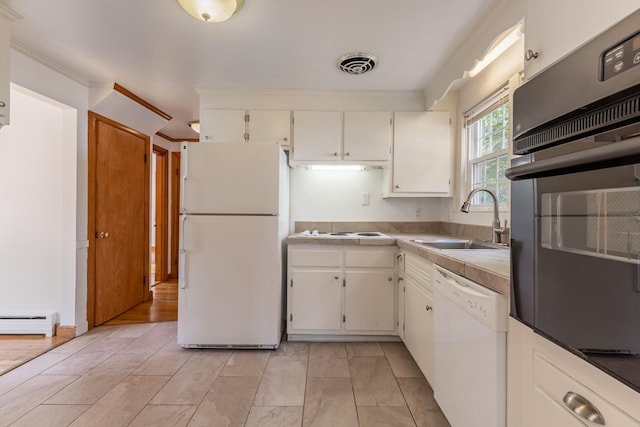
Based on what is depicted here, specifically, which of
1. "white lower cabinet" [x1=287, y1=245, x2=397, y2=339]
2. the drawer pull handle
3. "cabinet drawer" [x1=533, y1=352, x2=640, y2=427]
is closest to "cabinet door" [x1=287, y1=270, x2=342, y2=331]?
"white lower cabinet" [x1=287, y1=245, x2=397, y2=339]

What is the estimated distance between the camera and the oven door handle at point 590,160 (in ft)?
1.71

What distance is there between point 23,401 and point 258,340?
137 cm

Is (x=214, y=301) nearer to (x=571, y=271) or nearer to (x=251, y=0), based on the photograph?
(x=251, y=0)

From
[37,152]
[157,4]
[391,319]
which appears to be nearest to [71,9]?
[157,4]

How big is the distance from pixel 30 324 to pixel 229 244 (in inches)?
76.8

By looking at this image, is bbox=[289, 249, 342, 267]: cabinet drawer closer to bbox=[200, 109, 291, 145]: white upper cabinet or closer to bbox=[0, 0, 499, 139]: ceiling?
bbox=[200, 109, 291, 145]: white upper cabinet

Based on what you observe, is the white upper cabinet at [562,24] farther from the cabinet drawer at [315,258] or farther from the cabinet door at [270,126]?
the cabinet door at [270,126]

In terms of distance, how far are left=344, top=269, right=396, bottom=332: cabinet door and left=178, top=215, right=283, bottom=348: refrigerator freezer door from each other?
61 cm

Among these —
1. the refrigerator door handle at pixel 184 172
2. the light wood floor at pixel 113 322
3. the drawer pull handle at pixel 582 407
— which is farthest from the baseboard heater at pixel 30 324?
the drawer pull handle at pixel 582 407

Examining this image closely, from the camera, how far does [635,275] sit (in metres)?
0.55

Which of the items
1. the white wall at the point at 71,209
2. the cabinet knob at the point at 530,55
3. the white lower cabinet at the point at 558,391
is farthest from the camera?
the white wall at the point at 71,209

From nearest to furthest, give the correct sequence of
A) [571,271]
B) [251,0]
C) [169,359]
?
[571,271], [251,0], [169,359]

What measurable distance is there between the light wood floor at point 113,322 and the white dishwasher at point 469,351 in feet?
8.80

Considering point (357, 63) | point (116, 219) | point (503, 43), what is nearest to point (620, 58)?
point (503, 43)
